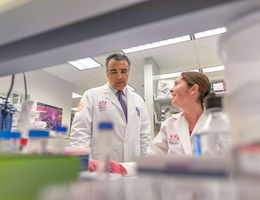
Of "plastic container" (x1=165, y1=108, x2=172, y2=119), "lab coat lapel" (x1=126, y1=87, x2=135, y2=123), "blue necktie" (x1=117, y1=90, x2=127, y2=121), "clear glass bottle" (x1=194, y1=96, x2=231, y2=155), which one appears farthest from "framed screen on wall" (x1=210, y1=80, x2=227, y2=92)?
"clear glass bottle" (x1=194, y1=96, x2=231, y2=155)

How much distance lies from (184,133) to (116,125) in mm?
550

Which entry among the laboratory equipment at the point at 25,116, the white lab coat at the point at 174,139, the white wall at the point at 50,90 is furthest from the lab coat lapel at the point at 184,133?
the white wall at the point at 50,90

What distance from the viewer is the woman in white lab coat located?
4.08 feet

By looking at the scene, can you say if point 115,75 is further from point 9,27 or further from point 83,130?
point 9,27

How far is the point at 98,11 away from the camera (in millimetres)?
447

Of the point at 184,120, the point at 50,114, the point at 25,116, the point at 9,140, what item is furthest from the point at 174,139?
the point at 50,114

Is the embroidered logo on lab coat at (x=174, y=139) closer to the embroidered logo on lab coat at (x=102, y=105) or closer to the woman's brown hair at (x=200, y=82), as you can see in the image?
the woman's brown hair at (x=200, y=82)

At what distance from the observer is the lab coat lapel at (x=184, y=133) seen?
1.20 m

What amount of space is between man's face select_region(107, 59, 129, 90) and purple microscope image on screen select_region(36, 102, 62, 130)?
2.90m

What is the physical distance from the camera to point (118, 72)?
175 centimetres

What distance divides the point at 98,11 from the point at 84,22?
2.1 inches

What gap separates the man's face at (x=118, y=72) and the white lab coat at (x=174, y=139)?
24.3 inches

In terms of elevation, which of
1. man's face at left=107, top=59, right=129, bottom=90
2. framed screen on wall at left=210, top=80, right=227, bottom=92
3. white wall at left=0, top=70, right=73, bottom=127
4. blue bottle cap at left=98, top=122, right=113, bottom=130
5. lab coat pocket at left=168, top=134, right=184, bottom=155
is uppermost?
white wall at left=0, top=70, right=73, bottom=127

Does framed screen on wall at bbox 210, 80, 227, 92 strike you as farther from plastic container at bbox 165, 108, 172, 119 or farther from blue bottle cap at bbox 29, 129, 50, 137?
blue bottle cap at bbox 29, 129, 50, 137
